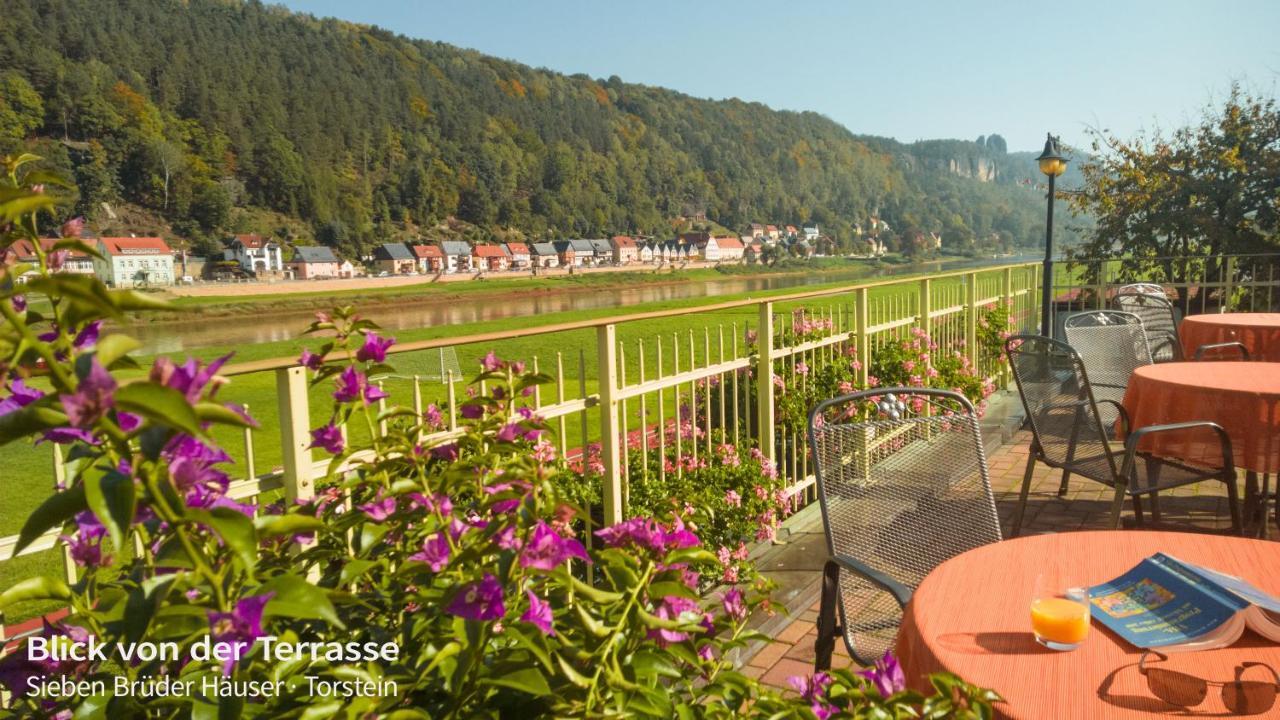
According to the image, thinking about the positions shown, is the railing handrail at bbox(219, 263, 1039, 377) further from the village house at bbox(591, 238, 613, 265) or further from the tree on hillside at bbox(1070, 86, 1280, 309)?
the village house at bbox(591, 238, 613, 265)

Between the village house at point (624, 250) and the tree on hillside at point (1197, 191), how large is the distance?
76231 millimetres

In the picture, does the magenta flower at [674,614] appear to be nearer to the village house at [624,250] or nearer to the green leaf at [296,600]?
the green leaf at [296,600]

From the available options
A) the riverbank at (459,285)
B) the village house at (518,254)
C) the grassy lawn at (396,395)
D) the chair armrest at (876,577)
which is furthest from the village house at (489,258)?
the chair armrest at (876,577)

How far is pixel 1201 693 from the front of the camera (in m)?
1.12

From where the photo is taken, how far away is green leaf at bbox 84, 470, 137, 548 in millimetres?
539

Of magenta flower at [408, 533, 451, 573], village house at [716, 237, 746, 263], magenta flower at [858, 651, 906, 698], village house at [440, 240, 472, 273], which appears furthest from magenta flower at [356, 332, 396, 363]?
village house at [716, 237, 746, 263]

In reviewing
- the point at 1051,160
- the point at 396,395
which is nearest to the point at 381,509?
the point at 1051,160

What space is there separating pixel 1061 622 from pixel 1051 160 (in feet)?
27.6

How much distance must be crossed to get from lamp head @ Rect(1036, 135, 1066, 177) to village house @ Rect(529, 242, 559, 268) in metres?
77.3

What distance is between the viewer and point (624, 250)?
92.4 m

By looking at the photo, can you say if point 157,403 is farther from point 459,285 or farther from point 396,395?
point 459,285

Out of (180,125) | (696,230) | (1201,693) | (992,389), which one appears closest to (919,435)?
(1201,693)

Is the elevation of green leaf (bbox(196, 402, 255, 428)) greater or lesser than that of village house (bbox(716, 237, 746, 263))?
lesser

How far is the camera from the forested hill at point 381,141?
65.2m
